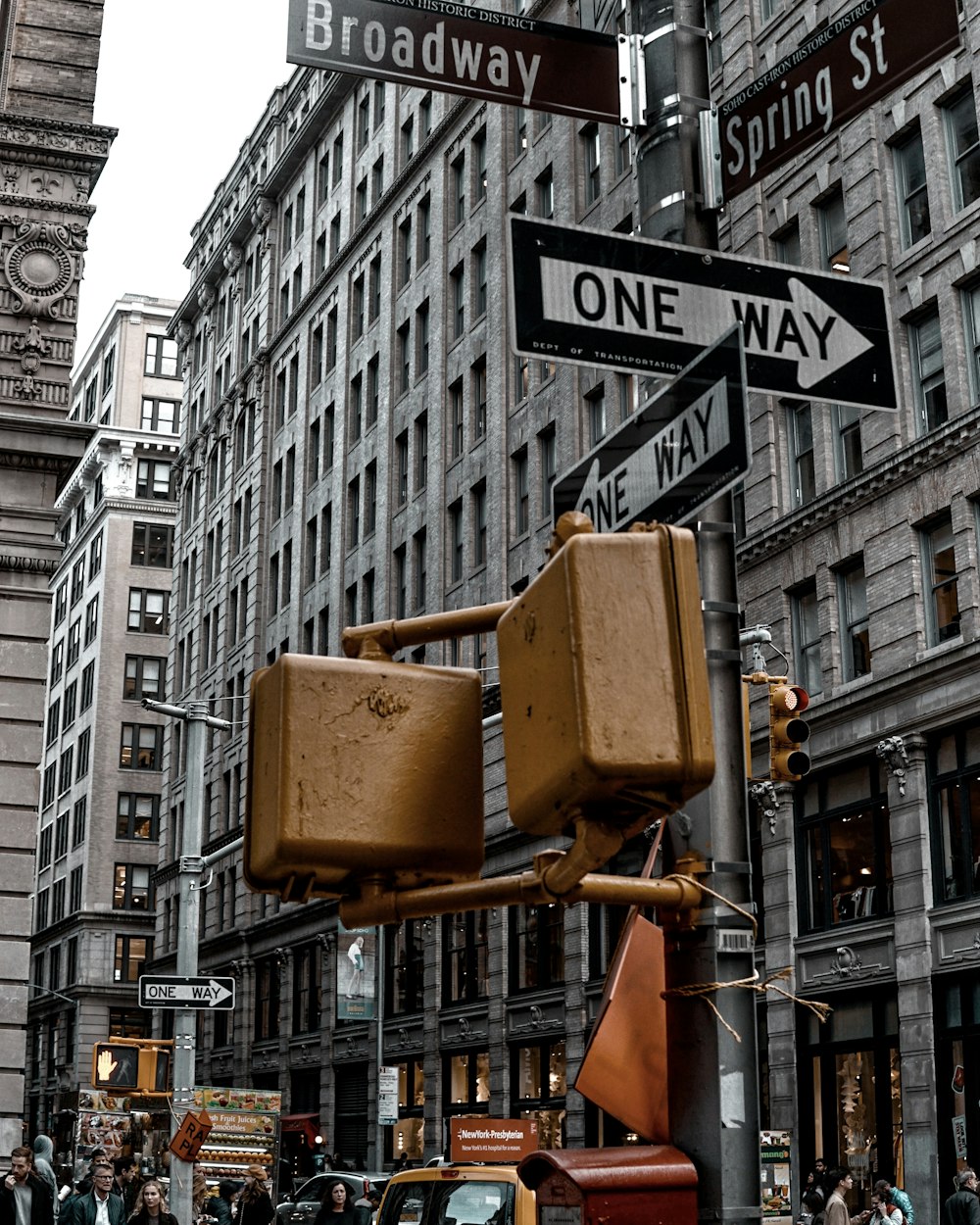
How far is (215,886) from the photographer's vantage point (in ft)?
230

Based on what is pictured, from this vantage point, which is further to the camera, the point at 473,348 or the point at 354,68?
the point at 473,348

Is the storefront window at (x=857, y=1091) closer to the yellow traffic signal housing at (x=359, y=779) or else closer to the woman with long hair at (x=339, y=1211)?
the woman with long hair at (x=339, y=1211)

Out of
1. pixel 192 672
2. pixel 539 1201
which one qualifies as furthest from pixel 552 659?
pixel 192 672

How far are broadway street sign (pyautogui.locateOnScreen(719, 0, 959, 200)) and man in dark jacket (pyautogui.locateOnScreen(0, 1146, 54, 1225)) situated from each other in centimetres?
1463

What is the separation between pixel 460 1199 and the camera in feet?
55.2

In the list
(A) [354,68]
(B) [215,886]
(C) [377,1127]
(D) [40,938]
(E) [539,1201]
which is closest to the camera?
(E) [539,1201]

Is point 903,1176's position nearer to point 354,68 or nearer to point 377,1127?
point 377,1127

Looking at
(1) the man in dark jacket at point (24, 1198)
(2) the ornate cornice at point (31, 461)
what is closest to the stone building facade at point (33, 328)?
(2) the ornate cornice at point (31, 461)

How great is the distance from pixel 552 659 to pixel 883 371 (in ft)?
8.67

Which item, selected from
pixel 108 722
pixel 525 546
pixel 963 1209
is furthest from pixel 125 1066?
pixel 108 722

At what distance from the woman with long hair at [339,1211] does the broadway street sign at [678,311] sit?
1646cm

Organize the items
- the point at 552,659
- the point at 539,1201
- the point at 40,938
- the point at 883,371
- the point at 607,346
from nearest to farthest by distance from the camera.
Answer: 1. the point at 552,659
2. the point at 539,1201
3. the point at 607,346
4. the point at 883,371
5. the point at 40,938

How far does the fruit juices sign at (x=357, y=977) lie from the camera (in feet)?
148

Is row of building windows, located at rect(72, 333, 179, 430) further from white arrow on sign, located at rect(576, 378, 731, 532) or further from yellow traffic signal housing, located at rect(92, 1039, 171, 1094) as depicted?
white arrow on sign, located at rect(576, 378, 731, 532)
